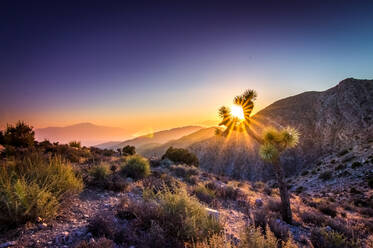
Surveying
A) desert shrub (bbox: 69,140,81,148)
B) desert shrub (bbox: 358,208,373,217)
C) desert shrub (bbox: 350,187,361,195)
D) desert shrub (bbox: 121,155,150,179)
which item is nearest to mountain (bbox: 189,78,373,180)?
desert shrub (bbox: 350,187,361,195)

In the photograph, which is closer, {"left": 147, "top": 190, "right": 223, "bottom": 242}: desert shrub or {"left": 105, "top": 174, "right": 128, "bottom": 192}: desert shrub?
{"left": 147, "top": 190, "right": 223, "bottom": 242}: desert shrub

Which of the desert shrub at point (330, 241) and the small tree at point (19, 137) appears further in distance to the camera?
the small tree at point (19, 137)

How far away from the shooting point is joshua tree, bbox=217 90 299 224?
262 inches

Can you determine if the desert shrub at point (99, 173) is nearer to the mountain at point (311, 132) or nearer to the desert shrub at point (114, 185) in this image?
the desert shrub at point (114, 185)

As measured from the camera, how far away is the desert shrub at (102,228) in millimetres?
3152

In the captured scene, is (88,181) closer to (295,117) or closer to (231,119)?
(231,119)

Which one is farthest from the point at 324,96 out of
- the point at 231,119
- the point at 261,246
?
the point at 261,246

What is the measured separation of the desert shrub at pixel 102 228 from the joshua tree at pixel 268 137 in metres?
6.21

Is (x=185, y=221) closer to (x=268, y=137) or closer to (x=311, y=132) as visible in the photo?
(x=268, y=137)

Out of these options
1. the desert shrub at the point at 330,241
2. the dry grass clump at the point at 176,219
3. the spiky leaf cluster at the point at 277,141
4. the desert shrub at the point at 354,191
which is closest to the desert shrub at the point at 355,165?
the desert shrub at the point at 354,191

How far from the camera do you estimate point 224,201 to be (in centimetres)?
757

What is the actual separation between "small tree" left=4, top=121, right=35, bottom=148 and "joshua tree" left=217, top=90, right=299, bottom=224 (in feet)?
52.6

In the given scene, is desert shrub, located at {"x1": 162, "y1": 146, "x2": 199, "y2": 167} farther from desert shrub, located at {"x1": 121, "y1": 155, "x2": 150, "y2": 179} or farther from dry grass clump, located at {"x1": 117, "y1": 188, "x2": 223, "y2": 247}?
dry grass clump, located at {"x1": 117, "y1": 188, "x2": 223, "y2": 247}

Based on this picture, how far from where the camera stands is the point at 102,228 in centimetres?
321
